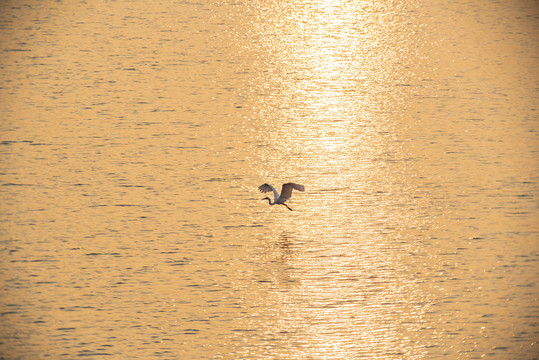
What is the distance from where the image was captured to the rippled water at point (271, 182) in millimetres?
13336

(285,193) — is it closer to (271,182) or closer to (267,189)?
(267,189)

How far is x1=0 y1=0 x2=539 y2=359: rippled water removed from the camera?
13.3 metres

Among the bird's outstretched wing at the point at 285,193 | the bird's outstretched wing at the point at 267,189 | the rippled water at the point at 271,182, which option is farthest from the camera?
the bird's outstretched wing at the point at 267,189

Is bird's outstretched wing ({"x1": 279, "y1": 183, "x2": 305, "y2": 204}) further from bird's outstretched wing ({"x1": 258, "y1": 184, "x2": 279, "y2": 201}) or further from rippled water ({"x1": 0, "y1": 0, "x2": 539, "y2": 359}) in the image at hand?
rippled water ({"x1": 0, "y1": 0, "x2": 539, "y2": 359})

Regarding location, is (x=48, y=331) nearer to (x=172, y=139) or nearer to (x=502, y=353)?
(x=502, y=353)

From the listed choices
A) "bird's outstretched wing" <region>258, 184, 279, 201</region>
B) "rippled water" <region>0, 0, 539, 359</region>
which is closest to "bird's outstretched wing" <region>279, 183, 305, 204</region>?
"bird's outstretched wing" <region>258, 184, 279, 201</region>

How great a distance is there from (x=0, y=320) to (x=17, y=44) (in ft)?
52.8

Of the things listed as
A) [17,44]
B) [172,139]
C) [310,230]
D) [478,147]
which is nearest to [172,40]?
[17,44]

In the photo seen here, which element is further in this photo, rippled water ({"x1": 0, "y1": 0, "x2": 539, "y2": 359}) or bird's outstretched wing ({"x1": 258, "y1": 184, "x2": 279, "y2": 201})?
bird's outstretched wing ({"x1": 258, "y1": 184, "x2": 279, "y2": 201})

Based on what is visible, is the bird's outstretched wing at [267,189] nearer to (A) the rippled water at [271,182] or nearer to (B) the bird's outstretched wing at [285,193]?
(B) the bird's outstretched wing at [285,193]

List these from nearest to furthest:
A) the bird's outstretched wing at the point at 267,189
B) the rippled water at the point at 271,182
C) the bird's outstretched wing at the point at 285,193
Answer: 1. the rippled water at the point at 271,182
2. the bird's outstretched wing at the point at 285,193
3. the bird's outstretched wing at the point at 267,189

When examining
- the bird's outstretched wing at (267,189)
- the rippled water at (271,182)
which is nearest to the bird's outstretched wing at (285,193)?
the bird's outstretched wing at (267,189)

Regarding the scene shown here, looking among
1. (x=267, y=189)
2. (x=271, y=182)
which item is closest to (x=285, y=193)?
(x=267, y=189)

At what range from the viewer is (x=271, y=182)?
17.8 m
